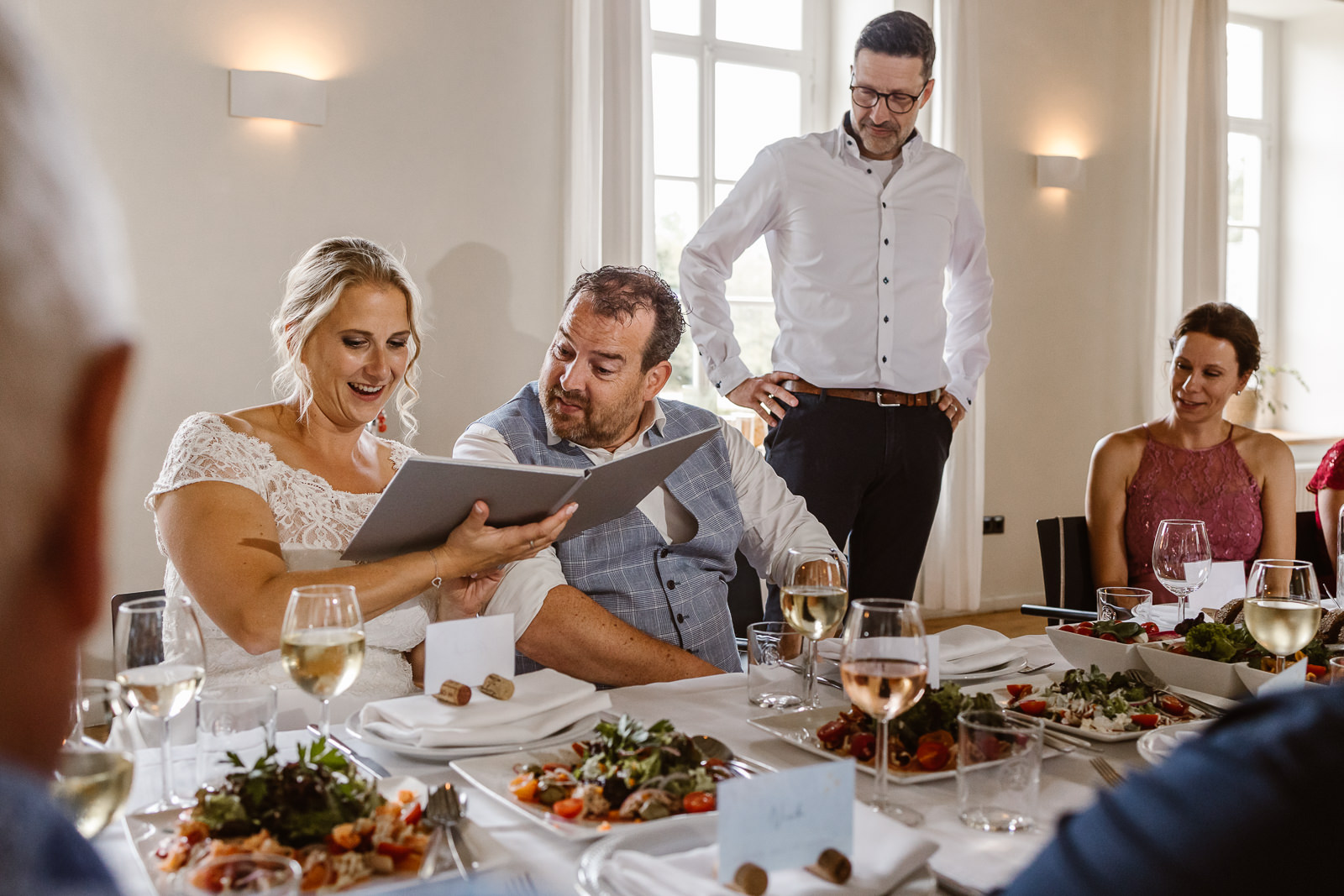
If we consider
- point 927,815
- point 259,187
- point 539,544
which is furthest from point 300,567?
point 259,187

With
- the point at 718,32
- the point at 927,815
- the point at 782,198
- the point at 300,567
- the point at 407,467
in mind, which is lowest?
the point at 927,815

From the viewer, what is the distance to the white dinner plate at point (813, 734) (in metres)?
1.18

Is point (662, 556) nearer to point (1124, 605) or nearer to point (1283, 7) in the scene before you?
point (1124, 605)

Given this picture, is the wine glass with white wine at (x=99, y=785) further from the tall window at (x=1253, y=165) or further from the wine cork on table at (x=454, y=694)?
the tall window at (x=1253, y=165)

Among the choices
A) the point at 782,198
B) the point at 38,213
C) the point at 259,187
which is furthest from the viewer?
the point at 259,187

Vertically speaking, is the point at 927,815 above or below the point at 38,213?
below

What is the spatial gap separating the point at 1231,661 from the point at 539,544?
41.0 inches

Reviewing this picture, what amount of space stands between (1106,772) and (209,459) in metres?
1.48

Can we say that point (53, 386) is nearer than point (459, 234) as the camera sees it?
Yes

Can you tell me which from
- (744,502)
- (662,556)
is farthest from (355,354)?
(744,502)

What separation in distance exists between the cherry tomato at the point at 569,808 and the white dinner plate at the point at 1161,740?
0.60 m

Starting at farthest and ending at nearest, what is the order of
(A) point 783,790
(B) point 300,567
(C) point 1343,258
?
(C) point 1343,258, (B) point 300,567, (A) point 783,790

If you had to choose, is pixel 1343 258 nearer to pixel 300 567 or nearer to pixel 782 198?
pixel 782 198

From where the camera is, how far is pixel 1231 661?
4.92 ft
